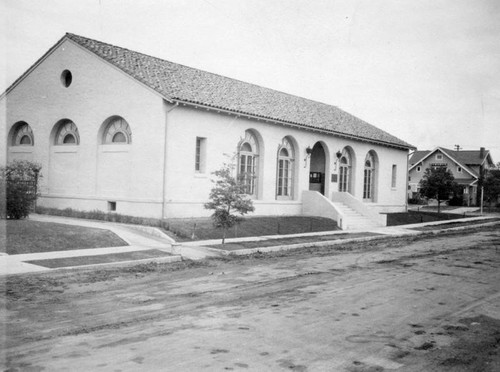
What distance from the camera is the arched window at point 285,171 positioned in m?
27.7

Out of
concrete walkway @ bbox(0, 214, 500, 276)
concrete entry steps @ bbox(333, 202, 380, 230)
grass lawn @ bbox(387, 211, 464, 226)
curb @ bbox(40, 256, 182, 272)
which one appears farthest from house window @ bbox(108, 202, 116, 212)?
grass lawn @ bbox(387, 211, 464, 226)

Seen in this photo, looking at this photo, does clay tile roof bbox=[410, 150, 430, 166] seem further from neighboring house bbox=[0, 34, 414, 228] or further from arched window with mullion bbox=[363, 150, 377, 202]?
neighboring house bbox=[0, 34, 414, 228]

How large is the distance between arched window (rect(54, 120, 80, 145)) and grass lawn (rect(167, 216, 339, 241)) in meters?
7.44

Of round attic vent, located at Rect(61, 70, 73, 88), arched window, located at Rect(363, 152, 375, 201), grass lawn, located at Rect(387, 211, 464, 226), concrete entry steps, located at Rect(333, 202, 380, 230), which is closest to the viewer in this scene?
round attic vent, located at Rect(61, 70, 73, 88)

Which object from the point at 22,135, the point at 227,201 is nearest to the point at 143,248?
the point at 227,201

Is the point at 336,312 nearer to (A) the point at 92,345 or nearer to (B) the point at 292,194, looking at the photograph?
(A) the point at 92,345

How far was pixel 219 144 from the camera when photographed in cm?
2317

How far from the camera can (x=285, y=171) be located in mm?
28156

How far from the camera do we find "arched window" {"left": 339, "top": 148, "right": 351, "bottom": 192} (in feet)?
108

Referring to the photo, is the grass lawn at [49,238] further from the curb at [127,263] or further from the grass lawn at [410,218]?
the grass lawn at [410,218]

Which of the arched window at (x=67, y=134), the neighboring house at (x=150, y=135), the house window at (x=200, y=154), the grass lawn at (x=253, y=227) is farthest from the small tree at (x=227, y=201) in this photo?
the arched window at (x=67, y=134)

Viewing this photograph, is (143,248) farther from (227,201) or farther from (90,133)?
(90,133)

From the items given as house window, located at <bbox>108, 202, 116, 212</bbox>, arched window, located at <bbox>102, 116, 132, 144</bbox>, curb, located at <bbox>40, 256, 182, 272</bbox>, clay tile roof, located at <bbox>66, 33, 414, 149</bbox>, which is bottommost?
curb, located at <bbox>40, 256, 182, 272</bbox>

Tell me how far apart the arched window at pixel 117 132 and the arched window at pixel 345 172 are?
15.7m
